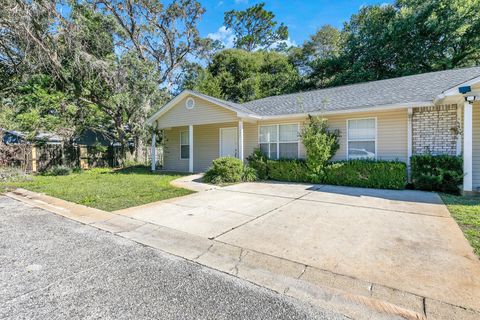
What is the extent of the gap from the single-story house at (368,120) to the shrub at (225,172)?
4.59ft

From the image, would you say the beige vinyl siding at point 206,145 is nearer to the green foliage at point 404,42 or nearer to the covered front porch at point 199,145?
the covered front porch at point 199,145

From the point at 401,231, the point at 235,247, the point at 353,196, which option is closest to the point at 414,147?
the point at 353,196

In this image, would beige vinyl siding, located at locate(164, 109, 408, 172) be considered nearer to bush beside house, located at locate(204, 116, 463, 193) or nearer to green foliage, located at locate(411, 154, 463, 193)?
bush beside house, located at locate(204, 116, 463, 193)

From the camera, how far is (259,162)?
10969 mm

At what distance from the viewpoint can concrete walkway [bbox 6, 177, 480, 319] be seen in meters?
2.42

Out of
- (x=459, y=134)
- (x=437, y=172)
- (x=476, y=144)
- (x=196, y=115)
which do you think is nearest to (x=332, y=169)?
(x=437, y=172)

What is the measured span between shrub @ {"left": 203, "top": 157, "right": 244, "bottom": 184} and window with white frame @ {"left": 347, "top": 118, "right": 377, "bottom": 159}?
4.50 m

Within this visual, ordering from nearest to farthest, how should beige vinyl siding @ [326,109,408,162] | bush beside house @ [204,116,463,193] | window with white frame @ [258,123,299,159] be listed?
bush beside house @ [204,116,463,193] < beige vinyl siding @ [326,109,408,162] < window with white frame @ [258,123,299,159]

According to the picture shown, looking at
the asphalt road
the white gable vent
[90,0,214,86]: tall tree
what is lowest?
the asphalt road

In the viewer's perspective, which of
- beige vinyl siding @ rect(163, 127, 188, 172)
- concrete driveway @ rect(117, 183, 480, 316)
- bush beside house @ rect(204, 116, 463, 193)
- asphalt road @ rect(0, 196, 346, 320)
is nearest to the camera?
asphalt road @ rect(0, 196, 346, 320)

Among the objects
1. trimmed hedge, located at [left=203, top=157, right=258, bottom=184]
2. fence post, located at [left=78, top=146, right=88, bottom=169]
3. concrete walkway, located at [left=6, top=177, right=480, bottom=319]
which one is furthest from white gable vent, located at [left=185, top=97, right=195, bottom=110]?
fence post, located at [left=78, top=146, right=88, bottom=169]

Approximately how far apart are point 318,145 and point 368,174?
196 cm

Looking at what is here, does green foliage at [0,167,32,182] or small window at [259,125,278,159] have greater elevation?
small window at [259,125,278,159]

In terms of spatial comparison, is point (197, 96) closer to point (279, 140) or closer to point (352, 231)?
point (279, 140)
